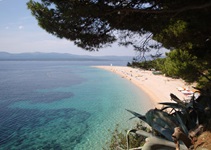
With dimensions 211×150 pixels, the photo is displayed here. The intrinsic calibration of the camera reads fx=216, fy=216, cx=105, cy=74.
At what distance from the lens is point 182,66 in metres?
8.80

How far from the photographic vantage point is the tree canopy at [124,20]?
474 cm

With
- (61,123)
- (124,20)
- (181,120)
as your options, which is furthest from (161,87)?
(181,120)

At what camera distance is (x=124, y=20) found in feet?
18.5

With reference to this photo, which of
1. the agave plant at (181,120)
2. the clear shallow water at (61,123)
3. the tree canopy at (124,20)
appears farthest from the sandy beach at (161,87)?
the agave plant at (181,120)

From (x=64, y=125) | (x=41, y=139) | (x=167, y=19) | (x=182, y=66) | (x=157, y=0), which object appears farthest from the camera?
(x=64, y=125)

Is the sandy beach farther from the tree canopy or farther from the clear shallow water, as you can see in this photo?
the tree canopy

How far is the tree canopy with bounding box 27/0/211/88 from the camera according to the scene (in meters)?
4.74

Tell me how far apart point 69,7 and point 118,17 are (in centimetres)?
124

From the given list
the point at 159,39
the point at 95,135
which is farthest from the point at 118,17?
the point at 95,135

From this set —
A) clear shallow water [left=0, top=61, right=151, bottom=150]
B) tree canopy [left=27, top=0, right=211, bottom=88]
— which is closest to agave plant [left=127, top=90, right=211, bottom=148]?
tree canopy [left=27, top=0, right=211, bottom=88]

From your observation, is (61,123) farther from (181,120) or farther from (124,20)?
(181,120)

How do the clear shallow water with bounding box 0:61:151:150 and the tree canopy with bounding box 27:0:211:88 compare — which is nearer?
the tree canopy with bounding box 27:0:211:88

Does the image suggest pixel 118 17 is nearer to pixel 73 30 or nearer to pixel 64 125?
pixel 73 30

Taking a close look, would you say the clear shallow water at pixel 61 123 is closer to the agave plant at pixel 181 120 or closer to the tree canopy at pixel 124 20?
the tree canopy at pixel 124 20
